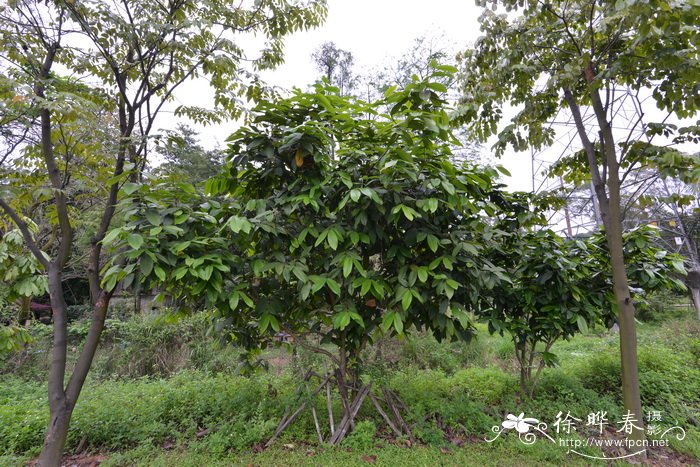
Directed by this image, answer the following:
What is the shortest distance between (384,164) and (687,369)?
4282 mm

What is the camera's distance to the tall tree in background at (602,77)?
2.41 metres

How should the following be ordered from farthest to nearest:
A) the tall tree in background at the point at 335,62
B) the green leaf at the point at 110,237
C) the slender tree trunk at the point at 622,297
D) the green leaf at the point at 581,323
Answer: the tall tree in background at the point at 335,62 → the green leaf at the point at 581,323 → the slender tree trunk at the point at 622,297 → the green leaf at the point at 110,237

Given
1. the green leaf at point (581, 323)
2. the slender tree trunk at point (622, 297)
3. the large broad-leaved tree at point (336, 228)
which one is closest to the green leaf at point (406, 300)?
the large broad-leaved tree at point (336, 228)

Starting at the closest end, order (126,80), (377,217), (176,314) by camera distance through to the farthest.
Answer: (377,217), (176,314), (126,80)

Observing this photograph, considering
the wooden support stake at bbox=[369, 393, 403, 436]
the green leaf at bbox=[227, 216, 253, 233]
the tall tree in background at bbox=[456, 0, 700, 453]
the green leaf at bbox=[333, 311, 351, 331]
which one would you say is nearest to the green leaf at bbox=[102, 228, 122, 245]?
the green leaf at bbox=[227, 216, 253, 233]

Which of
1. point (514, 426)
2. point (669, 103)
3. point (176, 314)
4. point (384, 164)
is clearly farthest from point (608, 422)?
point (176, 314)

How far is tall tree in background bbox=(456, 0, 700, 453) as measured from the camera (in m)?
2.41

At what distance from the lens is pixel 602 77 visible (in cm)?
262

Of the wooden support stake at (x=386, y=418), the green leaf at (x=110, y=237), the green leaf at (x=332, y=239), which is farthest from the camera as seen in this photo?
the wooden support stake at (x=386, y=418)

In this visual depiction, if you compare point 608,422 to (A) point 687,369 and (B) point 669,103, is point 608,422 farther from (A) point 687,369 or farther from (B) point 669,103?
(B) point 669,103

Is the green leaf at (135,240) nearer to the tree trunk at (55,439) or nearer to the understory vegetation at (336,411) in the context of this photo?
the understory vegetation at (336,411)

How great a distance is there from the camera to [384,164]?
7.74ft

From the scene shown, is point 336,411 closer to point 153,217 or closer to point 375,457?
point 375,457

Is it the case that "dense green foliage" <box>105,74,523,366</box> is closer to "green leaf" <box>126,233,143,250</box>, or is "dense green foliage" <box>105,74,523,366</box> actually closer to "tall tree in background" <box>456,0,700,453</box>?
"green leaf" <box>126,233,143,250</box>
